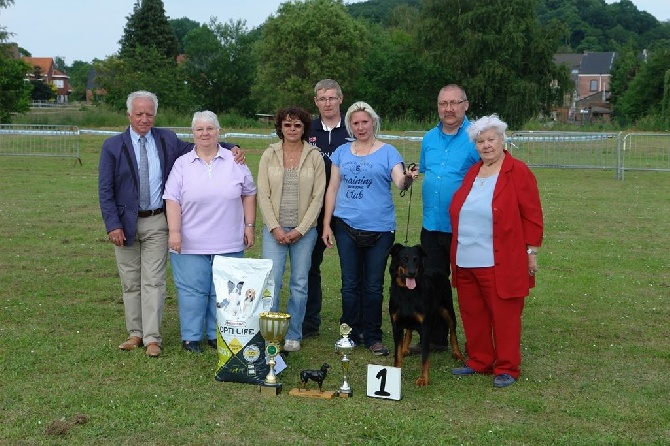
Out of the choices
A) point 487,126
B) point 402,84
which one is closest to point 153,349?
point 487,126

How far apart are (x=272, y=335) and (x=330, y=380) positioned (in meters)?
0.50

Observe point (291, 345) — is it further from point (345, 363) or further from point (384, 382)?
point (384, 382)

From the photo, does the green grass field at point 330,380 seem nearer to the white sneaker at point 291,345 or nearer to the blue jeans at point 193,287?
the white sneaker at point 291,345

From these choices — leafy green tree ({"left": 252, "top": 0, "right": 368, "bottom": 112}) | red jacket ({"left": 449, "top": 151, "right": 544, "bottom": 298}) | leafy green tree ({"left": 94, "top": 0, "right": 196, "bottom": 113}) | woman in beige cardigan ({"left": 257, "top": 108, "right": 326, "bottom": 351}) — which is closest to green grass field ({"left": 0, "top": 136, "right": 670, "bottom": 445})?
red jacket ({"left": 449, "top": 151, "right": 544, "bottom": 298})

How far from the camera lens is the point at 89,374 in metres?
5.22

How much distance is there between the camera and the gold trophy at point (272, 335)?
195 inches

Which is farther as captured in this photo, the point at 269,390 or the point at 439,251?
the point at 439,251

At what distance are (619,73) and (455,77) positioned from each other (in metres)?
27.3

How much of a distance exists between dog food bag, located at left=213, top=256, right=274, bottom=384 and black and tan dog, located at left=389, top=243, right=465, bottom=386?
0.81 meters

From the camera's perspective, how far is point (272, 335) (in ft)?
16.6

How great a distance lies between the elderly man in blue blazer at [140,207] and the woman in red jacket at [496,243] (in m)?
1.65

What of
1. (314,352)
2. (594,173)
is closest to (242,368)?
(314,352)

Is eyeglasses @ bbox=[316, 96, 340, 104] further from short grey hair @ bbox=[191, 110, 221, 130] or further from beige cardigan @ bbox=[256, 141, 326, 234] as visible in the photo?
short grey hair @ bbox=[191, 110, 221, 130]

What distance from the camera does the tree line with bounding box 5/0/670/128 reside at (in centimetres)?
4709
